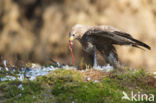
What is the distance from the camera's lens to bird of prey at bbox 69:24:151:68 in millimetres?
5465

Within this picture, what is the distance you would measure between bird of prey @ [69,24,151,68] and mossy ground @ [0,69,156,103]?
572 millimetres

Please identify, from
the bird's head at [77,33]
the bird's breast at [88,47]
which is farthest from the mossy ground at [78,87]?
the bird's head at [77,33]

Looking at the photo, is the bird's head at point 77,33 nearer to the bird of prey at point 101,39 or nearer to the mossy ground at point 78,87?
the bird of prey at point 101,39

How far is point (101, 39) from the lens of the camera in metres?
5.84

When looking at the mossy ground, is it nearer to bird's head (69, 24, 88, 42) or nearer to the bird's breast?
the bird's breast

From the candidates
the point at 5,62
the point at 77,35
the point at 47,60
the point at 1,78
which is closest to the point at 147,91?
the point at 77,35

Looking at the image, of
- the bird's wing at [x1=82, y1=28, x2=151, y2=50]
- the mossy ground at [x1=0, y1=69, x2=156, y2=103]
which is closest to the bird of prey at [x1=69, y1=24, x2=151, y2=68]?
the bird's wing at [x1=82, y1=28, x2=151, y2=50]

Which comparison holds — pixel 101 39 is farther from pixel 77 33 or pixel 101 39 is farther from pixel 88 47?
pixel 77 33

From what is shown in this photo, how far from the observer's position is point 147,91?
15.3 ft

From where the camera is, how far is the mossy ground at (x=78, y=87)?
13.4 feet

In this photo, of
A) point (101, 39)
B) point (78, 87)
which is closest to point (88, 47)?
point (101, 39)

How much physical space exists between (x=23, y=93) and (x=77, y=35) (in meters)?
2.13

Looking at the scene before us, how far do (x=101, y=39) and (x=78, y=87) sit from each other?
5.57 feet

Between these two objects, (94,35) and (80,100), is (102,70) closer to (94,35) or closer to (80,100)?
(94,35)
